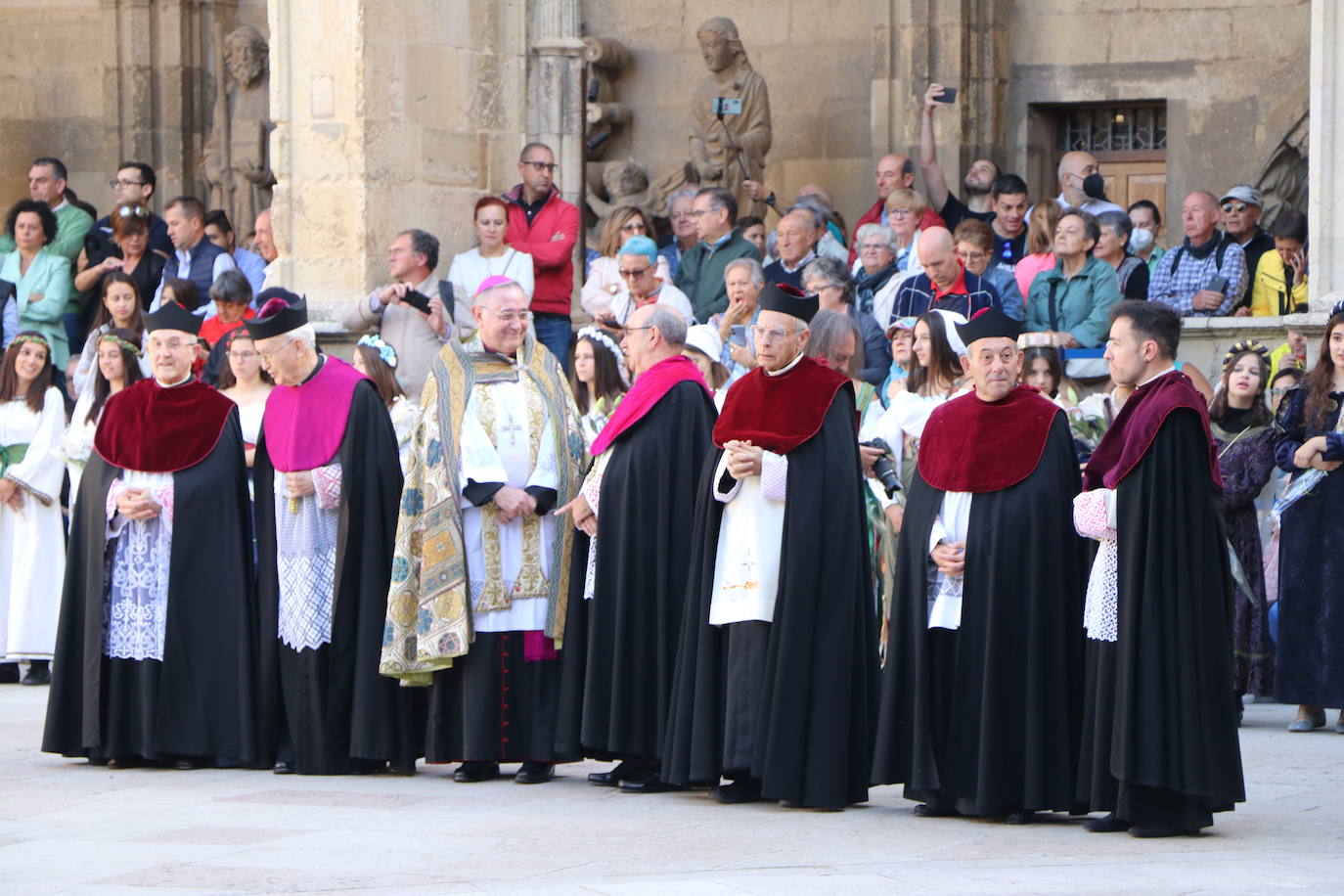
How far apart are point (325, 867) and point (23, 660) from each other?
18.9 ft

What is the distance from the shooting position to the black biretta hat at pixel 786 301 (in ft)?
28.2

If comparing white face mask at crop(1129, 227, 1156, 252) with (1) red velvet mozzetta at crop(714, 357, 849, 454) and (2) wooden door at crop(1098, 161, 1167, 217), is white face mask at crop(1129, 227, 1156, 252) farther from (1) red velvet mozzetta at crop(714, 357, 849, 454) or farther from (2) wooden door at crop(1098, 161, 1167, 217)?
(1) red velvet mozzetta at crop(714, 357, 849, 454)

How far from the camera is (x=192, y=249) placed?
13.9 meters

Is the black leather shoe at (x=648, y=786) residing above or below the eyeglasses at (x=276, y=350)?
below

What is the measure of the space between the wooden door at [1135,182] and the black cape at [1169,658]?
28.6 feet

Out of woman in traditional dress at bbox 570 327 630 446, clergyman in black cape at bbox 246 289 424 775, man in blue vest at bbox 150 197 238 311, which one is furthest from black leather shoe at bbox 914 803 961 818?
man in blue vest at bbox 150 197 238 311

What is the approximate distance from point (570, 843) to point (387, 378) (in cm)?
382

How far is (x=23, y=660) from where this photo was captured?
12.5 meters

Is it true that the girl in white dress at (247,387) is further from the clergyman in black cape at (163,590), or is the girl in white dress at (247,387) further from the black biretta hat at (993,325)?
the black biretta hat at (993,325)

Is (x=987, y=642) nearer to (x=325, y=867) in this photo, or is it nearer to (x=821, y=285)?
(x=325, y=867)

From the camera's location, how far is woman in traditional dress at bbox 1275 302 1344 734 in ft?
33.9

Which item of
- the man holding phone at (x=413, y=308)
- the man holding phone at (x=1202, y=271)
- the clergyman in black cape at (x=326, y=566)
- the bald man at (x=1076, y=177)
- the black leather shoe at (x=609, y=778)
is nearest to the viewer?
the black leather shoe at (x=609, y=778)

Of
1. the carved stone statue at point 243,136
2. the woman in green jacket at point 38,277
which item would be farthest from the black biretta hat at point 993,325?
the carved stone statue at point 243,136

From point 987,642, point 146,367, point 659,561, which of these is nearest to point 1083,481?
point 987,642
